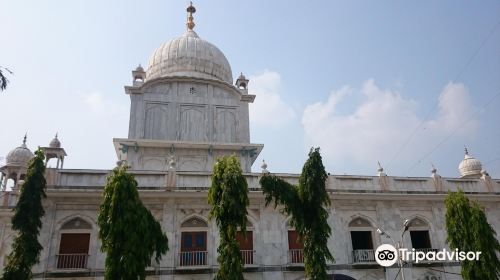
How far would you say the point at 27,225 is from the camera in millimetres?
14406

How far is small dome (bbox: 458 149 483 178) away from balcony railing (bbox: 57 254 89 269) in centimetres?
2529

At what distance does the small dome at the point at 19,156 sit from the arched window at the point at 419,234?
889 inches

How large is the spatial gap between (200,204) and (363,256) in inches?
322

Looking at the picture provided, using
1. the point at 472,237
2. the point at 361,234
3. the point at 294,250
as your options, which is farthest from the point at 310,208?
the point at 472,237

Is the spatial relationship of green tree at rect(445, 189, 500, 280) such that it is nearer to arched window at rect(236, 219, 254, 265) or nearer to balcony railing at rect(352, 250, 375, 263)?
balcony railing at rect(352, 250, 375, 263)

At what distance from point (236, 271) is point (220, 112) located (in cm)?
1486

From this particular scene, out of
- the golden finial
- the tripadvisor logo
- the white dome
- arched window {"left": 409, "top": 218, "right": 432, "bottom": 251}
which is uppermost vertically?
the golden finial

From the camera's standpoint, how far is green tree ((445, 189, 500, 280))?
50.0ft

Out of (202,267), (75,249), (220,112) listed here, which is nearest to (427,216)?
(202,267)

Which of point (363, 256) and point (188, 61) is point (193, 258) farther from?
point (188, 61)

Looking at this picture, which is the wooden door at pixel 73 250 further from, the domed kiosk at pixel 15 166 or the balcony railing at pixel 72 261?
the domed kiosk at pixel 15 166

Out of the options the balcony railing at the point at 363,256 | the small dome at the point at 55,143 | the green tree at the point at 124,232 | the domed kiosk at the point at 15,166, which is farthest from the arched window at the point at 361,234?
the domed kiosk at the point at 15,166

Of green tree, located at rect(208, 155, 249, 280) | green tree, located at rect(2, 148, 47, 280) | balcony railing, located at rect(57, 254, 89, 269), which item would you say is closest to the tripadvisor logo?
green tree, located at rect(208, 155, 249, 280)

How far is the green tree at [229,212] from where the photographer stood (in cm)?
1288
